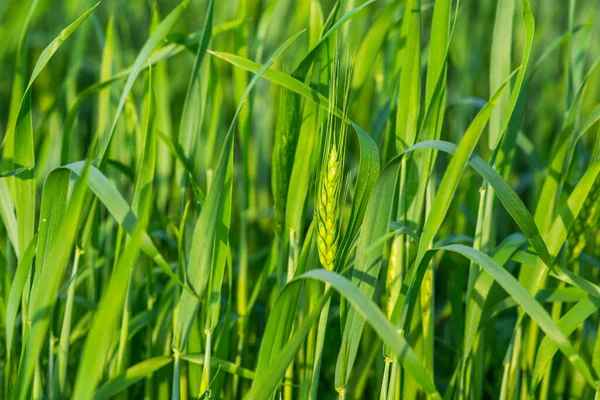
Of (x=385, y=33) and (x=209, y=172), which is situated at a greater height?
(x=385, y=33)

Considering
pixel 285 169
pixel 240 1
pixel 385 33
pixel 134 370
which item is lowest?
pixel 134 370

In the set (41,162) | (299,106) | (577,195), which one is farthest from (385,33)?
(41,162)

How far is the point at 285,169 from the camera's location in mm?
885

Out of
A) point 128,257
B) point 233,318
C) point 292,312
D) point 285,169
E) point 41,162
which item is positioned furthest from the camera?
point 41,162

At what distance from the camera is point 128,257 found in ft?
1.97

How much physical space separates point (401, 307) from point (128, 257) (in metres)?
0.32

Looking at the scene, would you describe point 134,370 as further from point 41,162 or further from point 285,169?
point 41,162

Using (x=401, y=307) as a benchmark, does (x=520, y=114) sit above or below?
above

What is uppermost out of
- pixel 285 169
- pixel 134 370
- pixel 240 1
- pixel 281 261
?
pixel 240 1

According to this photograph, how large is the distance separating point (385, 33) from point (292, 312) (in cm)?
42

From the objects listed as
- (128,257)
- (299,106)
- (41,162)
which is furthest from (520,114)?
(41,162)

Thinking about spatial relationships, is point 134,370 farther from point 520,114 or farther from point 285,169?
point 520,114

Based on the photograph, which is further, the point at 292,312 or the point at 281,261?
the point at 281,261

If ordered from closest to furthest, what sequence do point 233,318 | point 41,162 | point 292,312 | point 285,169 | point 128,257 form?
1. point 128,257
2. point 292,312
3. point 285,169
4. point 233,318
5. point 41,162
